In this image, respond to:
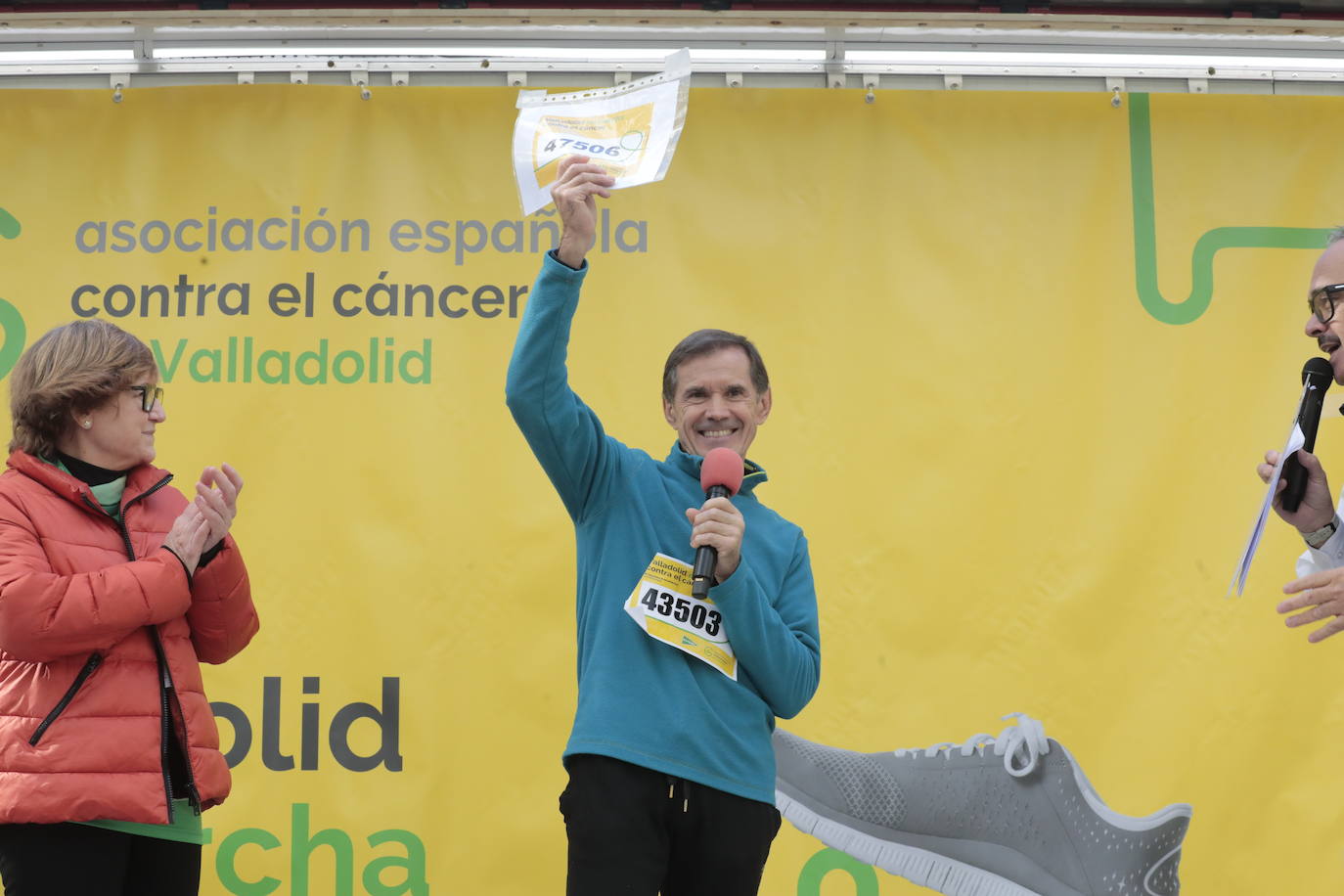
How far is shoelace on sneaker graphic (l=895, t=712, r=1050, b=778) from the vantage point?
3504mm

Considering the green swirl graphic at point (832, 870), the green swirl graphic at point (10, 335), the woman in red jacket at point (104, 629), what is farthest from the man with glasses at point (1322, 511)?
the green swirl graphic at point (10, 335)

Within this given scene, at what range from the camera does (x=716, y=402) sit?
7.81 feet

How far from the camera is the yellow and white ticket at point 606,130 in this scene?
2.25 metres

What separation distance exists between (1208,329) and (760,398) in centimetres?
182

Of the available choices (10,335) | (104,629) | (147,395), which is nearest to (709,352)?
(147,395)

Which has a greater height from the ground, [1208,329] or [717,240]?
[717,240]

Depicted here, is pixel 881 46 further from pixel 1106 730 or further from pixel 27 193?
pixel 27 193

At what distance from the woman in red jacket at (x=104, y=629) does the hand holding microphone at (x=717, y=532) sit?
90 centimetres

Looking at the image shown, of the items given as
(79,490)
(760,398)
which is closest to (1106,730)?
(760,398)

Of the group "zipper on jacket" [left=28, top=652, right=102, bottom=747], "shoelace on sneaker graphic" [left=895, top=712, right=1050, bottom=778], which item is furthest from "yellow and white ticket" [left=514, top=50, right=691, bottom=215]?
"shoelace on sneaker graphic" [left=895, top=712, right=1050, bottom=778]

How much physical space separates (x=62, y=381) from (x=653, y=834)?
4.29 ft

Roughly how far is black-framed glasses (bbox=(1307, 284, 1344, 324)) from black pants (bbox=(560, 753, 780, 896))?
1.46 m

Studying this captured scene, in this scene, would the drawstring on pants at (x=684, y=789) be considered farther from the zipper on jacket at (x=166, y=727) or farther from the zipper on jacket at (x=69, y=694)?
the zipper on jacket at (x=69, y=694)

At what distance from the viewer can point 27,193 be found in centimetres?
366
